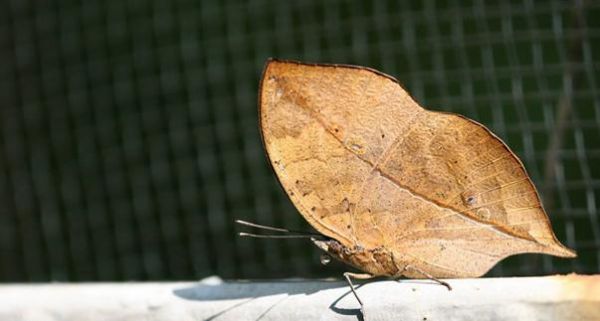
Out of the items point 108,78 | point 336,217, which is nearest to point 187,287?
point 336,217

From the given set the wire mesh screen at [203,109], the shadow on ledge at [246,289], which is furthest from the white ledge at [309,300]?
the wire mesh screen at [203,109]

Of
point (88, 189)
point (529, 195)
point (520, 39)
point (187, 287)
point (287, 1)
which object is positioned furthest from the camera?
point (88, 189)

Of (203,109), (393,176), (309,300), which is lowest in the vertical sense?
(309,300)

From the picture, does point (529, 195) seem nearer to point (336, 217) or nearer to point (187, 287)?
point (336, 217)

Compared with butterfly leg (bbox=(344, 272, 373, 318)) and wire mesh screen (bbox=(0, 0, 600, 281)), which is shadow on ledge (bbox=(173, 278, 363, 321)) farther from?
wire mesh screen (bbox=(0, 0, 600, 281))

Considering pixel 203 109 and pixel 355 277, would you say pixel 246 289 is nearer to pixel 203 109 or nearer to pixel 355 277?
pixel 355 277

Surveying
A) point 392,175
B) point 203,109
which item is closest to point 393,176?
point 392,175
